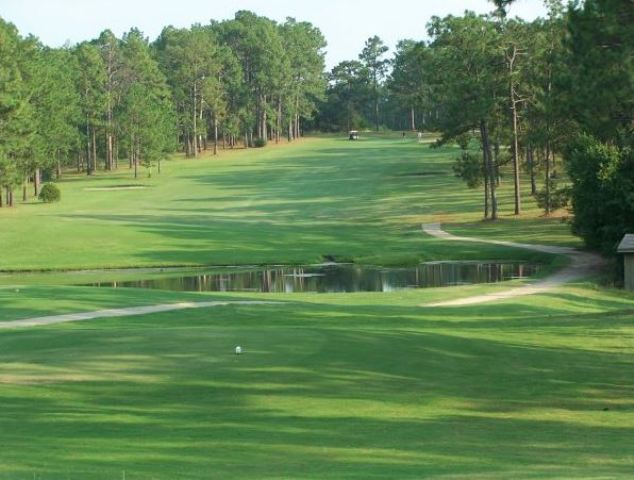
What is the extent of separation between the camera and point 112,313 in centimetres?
2973

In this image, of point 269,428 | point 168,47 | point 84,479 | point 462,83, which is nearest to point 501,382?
point 269,428

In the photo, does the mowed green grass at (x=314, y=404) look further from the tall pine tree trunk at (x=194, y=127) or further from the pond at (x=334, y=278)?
the tall pine tree trunk at (x=194, y=127)

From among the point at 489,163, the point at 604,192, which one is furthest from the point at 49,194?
the point at 604,192

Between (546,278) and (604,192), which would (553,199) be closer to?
(604,192)

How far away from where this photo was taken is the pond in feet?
155

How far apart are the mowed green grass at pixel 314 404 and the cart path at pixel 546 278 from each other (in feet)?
44.9

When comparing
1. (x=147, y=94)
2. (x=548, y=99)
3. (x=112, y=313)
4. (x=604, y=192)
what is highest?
(x=147, y=94)

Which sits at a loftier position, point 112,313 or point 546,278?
point 112,313

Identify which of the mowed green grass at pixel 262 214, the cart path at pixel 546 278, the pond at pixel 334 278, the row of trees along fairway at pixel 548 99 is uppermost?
the row of trees along fairway at pixel 548 99

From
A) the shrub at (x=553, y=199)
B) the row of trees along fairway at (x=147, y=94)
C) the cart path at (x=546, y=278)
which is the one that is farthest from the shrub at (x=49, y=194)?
the shrub at (x=553, y=199)

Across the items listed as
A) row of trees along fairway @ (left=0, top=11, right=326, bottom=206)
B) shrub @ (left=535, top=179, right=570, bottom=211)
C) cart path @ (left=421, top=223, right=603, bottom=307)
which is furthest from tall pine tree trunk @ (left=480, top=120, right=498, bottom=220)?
row of trees along fairway @ (left=0, top=11, right=326, bottom=206)

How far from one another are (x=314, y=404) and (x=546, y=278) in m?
32.3

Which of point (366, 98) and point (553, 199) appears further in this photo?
point (366, 98)

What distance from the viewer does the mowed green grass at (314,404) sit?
11523mm
